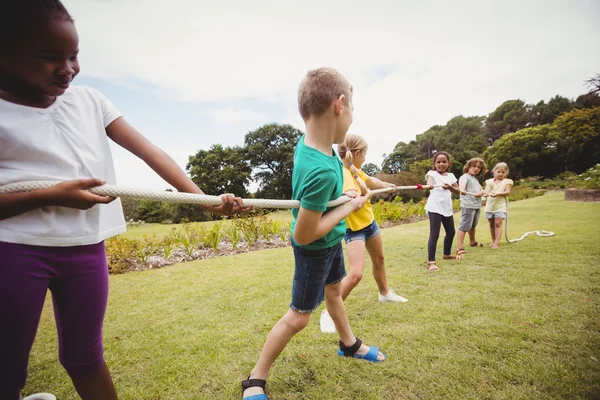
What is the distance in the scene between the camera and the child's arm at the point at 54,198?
2.97ft

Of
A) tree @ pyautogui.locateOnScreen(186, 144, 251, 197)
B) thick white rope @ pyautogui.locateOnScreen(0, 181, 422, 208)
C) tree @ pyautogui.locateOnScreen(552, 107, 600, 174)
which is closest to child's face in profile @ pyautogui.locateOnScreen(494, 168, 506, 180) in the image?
thick white rope @ pyautogui.locateOnScreen(0, 181, 422, 208)

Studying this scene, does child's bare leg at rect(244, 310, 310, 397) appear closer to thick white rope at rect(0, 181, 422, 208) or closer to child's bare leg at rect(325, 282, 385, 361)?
child's bare leg at rect(325, 282, 385, 361)

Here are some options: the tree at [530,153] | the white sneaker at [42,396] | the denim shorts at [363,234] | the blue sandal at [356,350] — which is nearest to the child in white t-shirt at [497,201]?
the denim shorts at [363,234]

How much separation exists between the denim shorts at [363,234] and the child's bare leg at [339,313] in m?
0.80

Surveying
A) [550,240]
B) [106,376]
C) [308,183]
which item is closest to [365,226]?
[308,183]

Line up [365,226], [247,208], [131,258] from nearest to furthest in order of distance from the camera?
1. [247,208]
2. [365,226]
3. [131,258]

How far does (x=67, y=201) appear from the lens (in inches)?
38.2

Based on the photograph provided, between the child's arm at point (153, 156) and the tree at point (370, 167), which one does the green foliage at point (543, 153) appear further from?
the child's arm at point (153, 156)

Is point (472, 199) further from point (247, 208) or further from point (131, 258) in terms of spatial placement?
point (131, 258)

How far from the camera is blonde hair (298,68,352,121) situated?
1.57 metres

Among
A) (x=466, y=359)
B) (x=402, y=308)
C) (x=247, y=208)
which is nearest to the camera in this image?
(x=247, y=208)

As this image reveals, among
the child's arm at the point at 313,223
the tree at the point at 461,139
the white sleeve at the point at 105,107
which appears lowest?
the child's arm at the point at 313,223

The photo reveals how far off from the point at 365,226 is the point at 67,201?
234 cm

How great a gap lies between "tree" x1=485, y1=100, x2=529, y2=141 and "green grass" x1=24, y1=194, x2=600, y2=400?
54.1 metres
